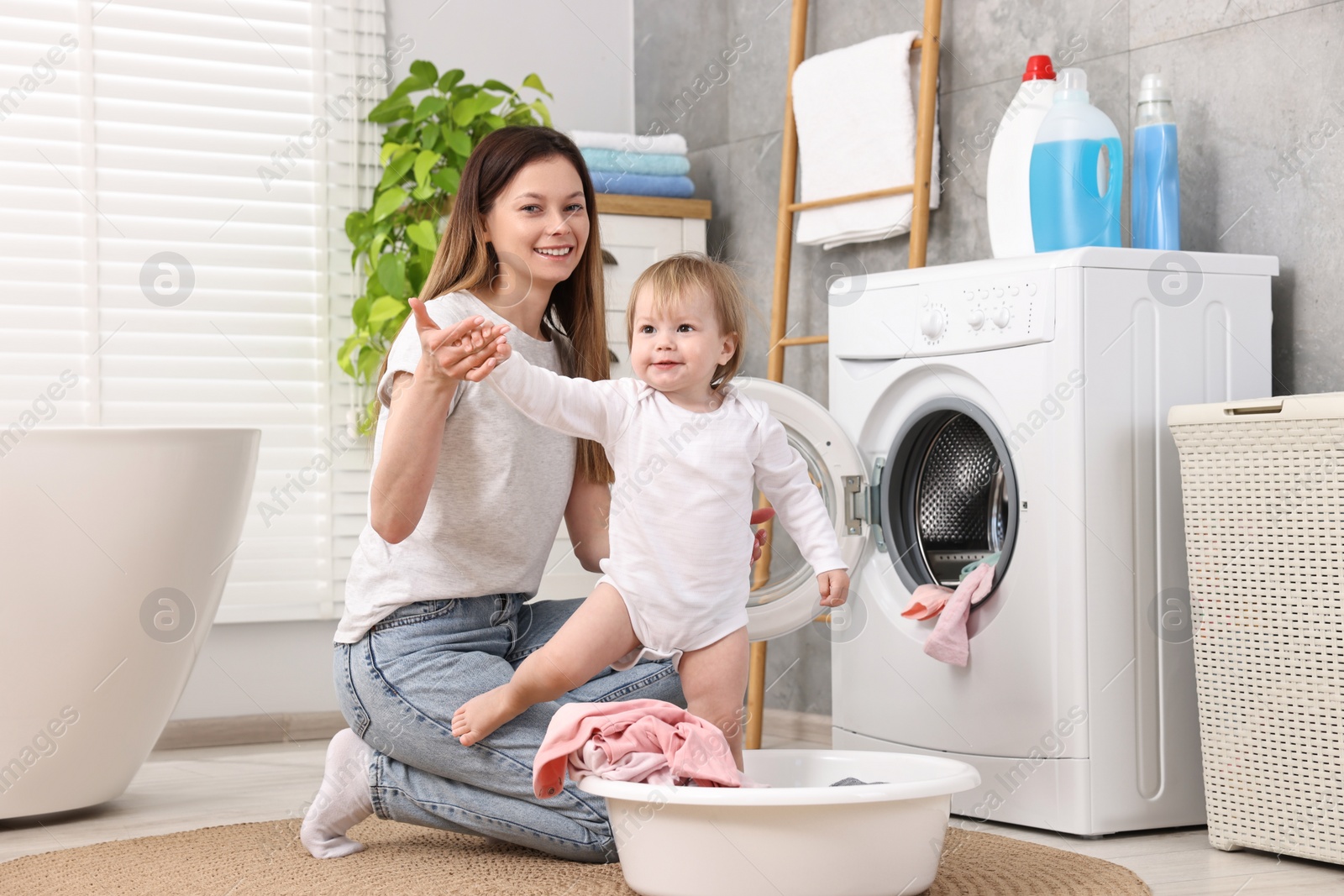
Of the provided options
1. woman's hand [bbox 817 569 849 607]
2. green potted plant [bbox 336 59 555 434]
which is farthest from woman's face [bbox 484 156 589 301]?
green potted plant [bbox 336 59 555 434]

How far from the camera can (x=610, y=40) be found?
3510 millimetres

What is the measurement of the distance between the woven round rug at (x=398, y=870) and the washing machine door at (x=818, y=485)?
417mm

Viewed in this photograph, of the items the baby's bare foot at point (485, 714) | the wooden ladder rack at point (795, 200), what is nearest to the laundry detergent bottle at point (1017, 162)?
the wooden ladder rack at point (795, 200)

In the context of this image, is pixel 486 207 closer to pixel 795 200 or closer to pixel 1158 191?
pixel 1158 191

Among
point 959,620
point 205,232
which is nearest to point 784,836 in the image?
point 959,620

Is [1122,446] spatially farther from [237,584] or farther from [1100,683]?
[237,584]

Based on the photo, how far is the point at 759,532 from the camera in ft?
6.11

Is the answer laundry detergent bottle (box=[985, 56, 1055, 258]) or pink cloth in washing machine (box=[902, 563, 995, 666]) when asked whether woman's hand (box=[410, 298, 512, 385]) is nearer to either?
pink cloth in washing machine (box=[902, 563, 995, 666])

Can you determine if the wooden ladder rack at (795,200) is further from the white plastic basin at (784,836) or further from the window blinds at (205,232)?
the white plastic basin at (784,836)

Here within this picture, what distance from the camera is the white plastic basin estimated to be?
139 centimetres

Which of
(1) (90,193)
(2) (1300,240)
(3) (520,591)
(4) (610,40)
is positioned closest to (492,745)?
(3) (520,591)

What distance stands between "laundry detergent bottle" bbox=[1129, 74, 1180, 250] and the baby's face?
2.64ft

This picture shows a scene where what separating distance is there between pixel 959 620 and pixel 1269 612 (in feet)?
1.44

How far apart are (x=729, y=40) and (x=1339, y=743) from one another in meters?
2.14
